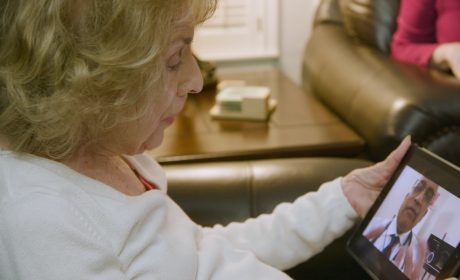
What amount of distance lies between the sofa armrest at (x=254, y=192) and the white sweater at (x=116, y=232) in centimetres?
10

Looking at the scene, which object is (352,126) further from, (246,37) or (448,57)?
(246,37)

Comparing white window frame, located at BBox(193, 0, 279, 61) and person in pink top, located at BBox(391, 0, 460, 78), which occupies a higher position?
person in pink top, located at BBox(391, 0, 460, 78)

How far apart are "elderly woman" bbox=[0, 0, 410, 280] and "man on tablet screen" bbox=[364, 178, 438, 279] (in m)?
0.25

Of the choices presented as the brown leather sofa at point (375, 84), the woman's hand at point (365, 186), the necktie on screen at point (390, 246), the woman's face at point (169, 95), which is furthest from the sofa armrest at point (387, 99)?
the woman's face at point (169, 95)

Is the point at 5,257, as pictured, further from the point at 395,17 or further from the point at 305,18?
the point at 305,18

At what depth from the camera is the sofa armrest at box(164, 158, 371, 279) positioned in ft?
3.25

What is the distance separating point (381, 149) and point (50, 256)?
87 centimetres

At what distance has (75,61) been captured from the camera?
57 centimetres

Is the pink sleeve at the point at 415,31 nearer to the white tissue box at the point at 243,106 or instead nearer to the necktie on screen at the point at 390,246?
the white tissue box at the point at 243,106

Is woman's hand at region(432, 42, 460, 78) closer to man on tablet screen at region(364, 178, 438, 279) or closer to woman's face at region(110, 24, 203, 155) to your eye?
man on tablet screen at region(364, 178, 438, 279)

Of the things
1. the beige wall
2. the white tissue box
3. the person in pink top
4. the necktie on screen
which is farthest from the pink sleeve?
the necktie on screen

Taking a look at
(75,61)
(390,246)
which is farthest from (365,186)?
(75,61)

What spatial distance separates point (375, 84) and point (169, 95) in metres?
0.83

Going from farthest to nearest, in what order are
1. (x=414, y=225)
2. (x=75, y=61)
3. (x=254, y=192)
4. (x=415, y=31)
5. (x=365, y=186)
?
1. (x=415, y=31)
2. (x=254, y=192)
3. (x=365, y=186)
4. (x=414, y=225)
5. (x=75, y=61)
